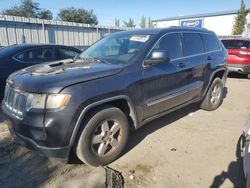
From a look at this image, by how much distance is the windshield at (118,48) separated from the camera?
3679 mm

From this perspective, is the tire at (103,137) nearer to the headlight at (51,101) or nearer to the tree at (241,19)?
the headlight at (51,101)

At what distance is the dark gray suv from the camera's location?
8.88 feet

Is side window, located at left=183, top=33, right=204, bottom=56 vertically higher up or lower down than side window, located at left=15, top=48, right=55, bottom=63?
higher up

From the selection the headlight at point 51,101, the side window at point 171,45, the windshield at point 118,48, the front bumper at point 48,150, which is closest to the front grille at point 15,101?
the headlight at point 51,101

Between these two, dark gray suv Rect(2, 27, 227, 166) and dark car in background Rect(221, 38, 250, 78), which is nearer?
dark gray suv Rect(2, 27, 227, 166)

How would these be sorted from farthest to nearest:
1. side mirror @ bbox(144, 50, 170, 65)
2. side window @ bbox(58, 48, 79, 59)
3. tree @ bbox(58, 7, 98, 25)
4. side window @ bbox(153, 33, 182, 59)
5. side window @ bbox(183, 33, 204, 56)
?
1. tree @ bbox(58, 7, 98, 25)
2. side window @ bbox(58, 48, 79, 59)
3. side window @ bbox(183, 33, 204, 56)
4. side window @ bbox(153, 33, 182, 59)
5. side mirror @ bbox(144, 50, 170, 65)

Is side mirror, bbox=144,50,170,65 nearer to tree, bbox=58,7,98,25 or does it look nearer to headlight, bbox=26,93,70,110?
headlight, bbox=26,93,70,110

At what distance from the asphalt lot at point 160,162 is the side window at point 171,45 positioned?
1437 millimetres

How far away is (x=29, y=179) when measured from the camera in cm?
301

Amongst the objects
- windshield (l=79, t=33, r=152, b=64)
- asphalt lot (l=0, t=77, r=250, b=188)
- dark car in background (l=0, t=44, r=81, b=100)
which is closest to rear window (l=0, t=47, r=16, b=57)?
dark car in background (l=0, t=44, r=81, b=100)

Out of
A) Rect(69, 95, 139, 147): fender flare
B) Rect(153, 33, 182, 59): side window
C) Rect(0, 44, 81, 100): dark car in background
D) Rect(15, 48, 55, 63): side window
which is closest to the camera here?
Rect(69, 95, 139, 147): fender flare

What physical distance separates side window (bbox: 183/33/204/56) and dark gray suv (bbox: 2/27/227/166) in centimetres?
2

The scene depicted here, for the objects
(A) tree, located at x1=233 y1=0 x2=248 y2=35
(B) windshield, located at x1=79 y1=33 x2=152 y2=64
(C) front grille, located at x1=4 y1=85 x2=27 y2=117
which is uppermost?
(A) tree, located at x1=233 y1=0 x2=248 y2=35

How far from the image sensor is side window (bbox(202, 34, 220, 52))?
17.1 feet
